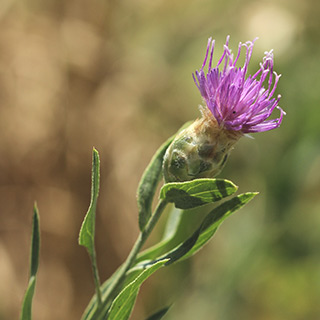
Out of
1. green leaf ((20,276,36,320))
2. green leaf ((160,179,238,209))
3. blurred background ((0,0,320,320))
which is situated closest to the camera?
green leaf ((160,179,238,209))

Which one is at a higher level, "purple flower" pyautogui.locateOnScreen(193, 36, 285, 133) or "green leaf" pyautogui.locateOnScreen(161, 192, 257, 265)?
"purple flower" pyautogui.locateOnScreen(193, 36, 285, 133)

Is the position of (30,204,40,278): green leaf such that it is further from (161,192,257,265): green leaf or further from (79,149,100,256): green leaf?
(161,192,257,265): green leaf

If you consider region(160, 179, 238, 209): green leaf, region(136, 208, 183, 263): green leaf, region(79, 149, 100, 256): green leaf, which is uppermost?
region(79, 149, 100, 256): green leaf

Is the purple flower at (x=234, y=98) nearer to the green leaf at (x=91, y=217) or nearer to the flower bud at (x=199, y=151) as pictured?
the flower bud at (x=199, y=151)

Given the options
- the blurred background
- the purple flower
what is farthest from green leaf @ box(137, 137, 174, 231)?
the blurred background

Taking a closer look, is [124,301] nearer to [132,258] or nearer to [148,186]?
[132,258]

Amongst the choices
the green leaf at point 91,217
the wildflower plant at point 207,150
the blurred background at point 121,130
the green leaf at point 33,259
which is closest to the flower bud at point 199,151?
the wildflower plant at point 207,150

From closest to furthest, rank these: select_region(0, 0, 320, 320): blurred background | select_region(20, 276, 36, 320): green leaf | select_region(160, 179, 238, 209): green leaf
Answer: select_region(160, 179, 238, 209): green leaf
select_region(20, 276, 36, 320): green leaf
select_region(0, 0, 320, 320): blurred background
